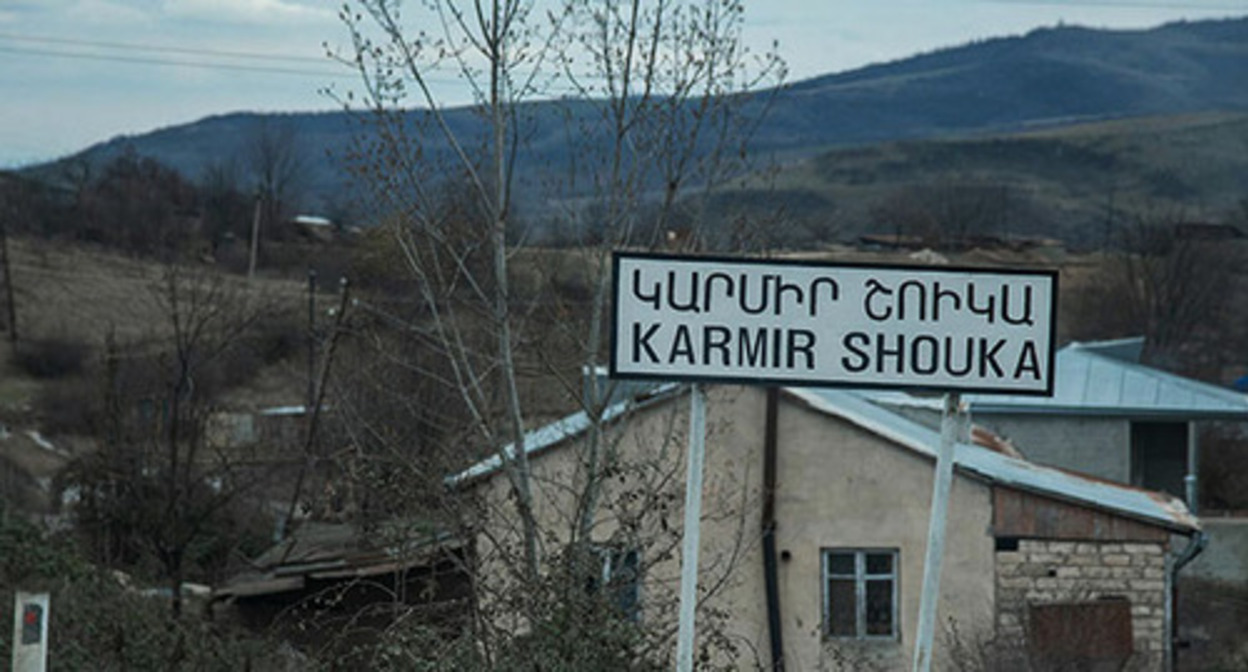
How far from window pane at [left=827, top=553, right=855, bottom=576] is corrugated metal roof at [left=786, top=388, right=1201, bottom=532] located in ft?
4.72

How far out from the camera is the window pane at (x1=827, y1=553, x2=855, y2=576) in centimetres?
1984

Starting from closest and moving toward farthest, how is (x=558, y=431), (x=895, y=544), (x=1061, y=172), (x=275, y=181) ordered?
(x=558, y=431), (x=895, y=544), (x=275, y=181), (x=1061, y=172)

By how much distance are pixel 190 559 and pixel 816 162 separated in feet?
409

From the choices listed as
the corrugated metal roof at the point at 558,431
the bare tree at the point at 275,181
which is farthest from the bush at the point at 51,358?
the corrugated metal roof at the point at 558,431

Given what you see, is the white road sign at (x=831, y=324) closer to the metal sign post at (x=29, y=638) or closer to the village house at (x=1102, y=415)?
the metal sign post at (x=29, y=638)

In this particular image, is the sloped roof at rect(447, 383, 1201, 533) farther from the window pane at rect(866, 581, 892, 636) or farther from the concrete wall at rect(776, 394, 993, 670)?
the window pane at rect(866, 581, 892, 636)

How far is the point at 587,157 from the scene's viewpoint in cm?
1092

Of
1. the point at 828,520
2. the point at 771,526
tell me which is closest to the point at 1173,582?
the point at 828,520

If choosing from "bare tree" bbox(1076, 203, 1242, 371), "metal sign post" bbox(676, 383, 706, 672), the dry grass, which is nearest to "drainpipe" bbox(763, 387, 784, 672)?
"metal sign post" bbox(676, 383, 706, 672)

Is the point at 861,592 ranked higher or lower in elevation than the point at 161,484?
higher

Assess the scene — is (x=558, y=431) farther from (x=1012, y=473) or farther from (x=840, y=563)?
(x=1012, y=473)

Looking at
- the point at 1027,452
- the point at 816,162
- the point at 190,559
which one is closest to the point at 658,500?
the point at 190,559

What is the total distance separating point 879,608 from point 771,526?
1.55m

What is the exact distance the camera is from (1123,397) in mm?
32688
